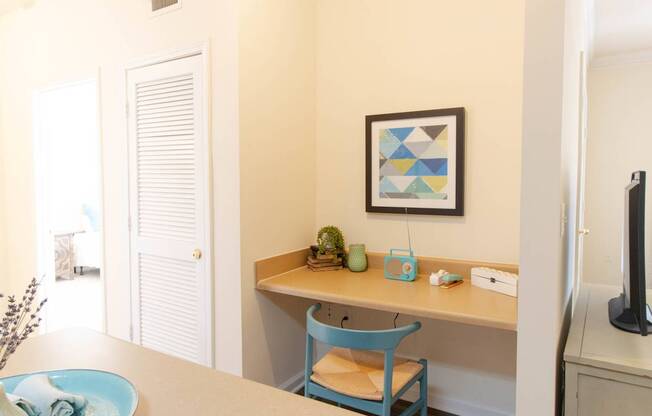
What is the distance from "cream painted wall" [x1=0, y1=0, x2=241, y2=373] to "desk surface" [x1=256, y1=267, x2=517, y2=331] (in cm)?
38

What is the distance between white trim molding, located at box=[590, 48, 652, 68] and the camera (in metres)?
3.79

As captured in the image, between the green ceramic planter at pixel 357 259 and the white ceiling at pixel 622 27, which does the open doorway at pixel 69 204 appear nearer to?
the green ceramic planter at pixel 357 259

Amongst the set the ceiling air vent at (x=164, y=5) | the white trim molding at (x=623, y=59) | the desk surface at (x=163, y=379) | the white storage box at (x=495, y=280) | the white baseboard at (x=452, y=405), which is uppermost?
the white trim molding at (x=623, y=59)

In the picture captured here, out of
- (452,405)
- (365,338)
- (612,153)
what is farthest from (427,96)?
(612,153)

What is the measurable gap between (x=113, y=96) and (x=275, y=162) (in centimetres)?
122

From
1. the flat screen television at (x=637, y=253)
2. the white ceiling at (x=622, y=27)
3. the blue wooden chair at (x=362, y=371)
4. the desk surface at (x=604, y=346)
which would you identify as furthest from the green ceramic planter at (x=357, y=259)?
the white ceiling at (x=622, y=27)

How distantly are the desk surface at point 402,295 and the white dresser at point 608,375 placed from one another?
9.3 inches

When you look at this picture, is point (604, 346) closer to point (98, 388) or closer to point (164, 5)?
point (98, 388)

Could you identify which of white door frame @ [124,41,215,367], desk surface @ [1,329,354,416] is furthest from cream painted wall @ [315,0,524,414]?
desk surface @ [1,329,354,416]

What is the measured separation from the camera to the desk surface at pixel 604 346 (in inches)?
53.8

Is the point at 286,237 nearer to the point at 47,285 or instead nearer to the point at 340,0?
the point at 340,0

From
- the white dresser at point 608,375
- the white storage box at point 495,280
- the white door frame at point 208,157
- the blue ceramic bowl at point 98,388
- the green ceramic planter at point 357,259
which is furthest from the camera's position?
the green ceramic planter at point 357,259

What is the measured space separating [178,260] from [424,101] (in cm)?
169

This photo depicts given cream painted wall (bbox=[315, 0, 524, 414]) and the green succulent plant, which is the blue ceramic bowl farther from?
cream painted wall (bbox=[315, 0, 524, 414])
